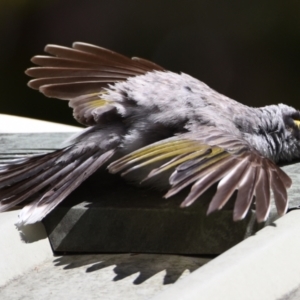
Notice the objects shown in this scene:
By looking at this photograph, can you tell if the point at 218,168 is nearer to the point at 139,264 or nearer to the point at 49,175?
the point at 139,264

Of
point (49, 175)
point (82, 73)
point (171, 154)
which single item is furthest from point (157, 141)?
point (82, 73)

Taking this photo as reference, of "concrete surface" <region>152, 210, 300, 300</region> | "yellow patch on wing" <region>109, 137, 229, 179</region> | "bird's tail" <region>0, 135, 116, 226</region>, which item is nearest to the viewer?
"concrete surface" <region>152, 210, 300, 300</region>

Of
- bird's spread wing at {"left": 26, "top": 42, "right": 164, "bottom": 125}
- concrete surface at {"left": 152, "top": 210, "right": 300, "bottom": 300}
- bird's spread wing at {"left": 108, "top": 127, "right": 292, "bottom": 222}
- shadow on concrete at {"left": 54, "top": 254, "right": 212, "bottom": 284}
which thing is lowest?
shadow on concrete at {"left": 54, "top": 254, "right": 212, "bottom": 284}

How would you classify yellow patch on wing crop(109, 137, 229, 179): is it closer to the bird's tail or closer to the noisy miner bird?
the noisy miner bird

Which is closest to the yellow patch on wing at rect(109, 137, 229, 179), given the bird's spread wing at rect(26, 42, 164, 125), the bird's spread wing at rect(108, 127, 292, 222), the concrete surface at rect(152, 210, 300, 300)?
the bird's spread wing at rect(108, 127, 292, 222)

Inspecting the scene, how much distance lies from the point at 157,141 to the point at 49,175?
0.35 metres

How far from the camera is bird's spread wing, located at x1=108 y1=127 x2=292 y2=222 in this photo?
176 cm

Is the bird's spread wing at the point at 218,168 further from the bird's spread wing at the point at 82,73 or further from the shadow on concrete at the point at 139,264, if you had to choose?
the bird's spread wing at the point at 82,73

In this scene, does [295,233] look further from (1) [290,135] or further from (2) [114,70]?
(2) [114,70]

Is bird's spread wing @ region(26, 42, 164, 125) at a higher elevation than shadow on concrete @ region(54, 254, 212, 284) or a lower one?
higher

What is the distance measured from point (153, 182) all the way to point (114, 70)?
0.79 m

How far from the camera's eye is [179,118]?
7.38ft

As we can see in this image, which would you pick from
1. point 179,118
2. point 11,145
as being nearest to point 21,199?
point 179,118

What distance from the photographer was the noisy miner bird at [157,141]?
1.86 metres
